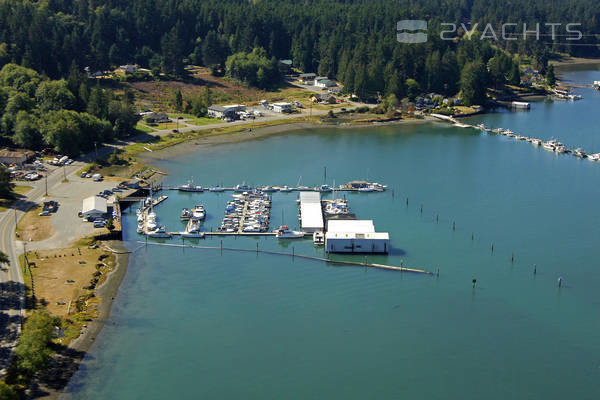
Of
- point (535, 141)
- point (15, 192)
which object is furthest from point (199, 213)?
point (535, 141)

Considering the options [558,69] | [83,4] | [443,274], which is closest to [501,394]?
[443,274]

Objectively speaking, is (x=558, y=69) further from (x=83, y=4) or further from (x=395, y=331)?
(x=395, y=331)

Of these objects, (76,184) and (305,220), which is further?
(76,184)

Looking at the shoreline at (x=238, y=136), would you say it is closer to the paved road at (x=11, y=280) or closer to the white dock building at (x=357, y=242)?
the paved road at (x=11, y=280)

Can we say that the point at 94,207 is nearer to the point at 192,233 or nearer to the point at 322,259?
the point at 192,233

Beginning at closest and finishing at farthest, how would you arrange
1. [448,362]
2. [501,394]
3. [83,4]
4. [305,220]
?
[501,394] → [448,362] → [305,220] → [83,4]

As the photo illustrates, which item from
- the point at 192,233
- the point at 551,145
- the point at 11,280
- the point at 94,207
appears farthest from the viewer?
the point at 551,145
